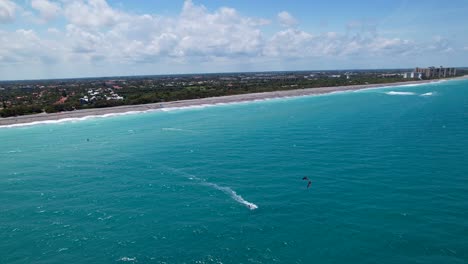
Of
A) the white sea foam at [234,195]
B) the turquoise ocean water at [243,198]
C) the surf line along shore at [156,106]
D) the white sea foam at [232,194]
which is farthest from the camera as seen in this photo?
the surf line along shore at [156,106]

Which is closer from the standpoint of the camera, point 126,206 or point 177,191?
point 126,206

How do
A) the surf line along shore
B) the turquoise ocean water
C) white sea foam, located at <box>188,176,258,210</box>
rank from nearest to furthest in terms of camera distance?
the turquoise ocean water < white sea foam, located at <box>188,176,258,210</box> < the surf line along shore

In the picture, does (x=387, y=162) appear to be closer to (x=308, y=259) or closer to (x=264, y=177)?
(x=264, y=177)

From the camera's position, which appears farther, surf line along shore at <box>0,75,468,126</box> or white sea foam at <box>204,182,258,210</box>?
surf line along shore at <box>0,75,468,126</box>

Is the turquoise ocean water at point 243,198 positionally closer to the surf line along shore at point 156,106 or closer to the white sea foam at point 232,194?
the white sea foam at point 232,194

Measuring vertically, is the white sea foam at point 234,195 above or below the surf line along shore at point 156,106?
below

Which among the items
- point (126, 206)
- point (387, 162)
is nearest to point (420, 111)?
point (387, 162)

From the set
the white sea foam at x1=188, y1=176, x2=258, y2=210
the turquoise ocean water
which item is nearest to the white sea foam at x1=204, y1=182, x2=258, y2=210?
the white sea foam at x1=188, y1=176, x2=258, y2=210

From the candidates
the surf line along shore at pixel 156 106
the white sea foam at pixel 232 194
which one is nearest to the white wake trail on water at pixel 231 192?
the white sea foam at pixel 232 194

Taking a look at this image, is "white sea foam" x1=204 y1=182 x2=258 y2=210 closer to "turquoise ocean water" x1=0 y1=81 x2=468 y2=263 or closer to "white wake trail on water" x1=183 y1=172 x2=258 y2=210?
"white wake trail on water" x1=183 y1=172 x2=258 y2=210
